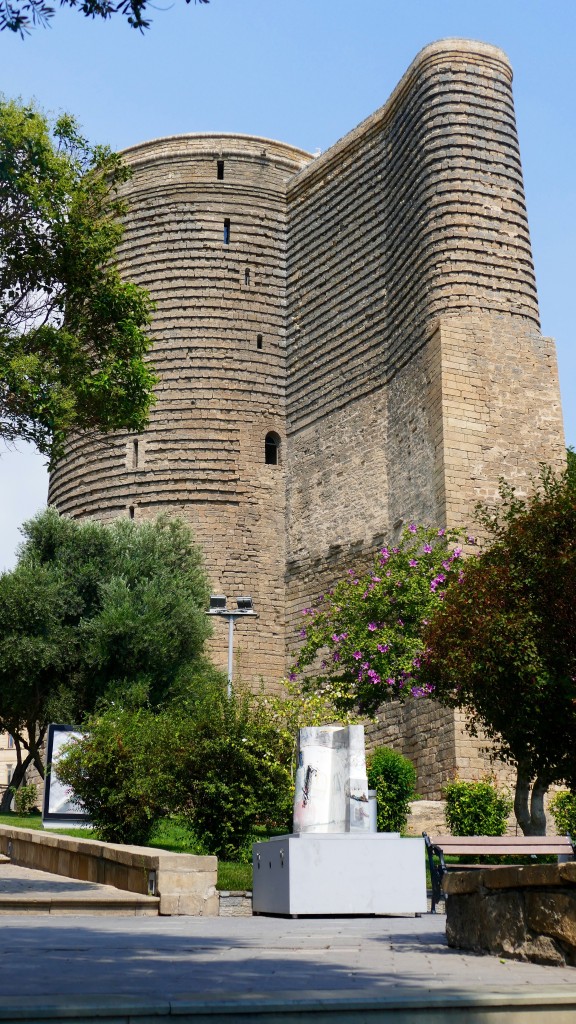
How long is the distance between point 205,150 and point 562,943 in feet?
94.2

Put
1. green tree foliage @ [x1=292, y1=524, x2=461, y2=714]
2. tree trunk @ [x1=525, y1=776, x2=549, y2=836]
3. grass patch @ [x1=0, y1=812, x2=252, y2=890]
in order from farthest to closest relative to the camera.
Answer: green tree foliage @ [x1=292, y1=524, x2=461, y2=714], tree trunk @ [x1=525, y1=776, x2=549, y2=836], grass patch @ [x1=0, y1=812, x2=252, y2=890]

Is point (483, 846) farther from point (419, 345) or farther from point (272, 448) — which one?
point (272, 448)

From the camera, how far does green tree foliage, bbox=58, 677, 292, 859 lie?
12750mm

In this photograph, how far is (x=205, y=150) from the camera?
1219 inches

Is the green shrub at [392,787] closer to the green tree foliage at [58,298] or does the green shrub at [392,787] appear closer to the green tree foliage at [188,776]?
the green tree foliage at [188,776]

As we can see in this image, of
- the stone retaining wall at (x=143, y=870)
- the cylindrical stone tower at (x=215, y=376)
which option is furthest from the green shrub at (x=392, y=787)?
the cylindrical stone tower at (x=215, y=376)

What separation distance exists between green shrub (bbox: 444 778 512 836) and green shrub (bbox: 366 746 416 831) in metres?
0.67

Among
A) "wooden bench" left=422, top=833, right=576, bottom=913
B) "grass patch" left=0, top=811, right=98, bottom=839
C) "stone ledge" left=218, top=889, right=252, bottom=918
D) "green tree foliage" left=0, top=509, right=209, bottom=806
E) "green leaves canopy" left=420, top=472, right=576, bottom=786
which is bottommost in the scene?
"stone ledge" left=218, top=889, right=252, bottom=918

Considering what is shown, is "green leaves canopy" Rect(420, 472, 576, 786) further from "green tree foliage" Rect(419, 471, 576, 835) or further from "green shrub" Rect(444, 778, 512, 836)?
"green shrub" Rect(444, 778, 512, 836)

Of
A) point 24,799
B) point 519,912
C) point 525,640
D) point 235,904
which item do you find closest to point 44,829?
point 24,799

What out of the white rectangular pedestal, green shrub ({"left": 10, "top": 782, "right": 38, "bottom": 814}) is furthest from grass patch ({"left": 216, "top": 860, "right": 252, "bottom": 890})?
green shrub ({"left": 10, "top": 782, "right": 38, "bottom": 814})

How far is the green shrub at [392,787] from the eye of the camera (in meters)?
17.2

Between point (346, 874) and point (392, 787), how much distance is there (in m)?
9.02

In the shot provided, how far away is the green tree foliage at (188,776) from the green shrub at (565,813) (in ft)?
17.9
